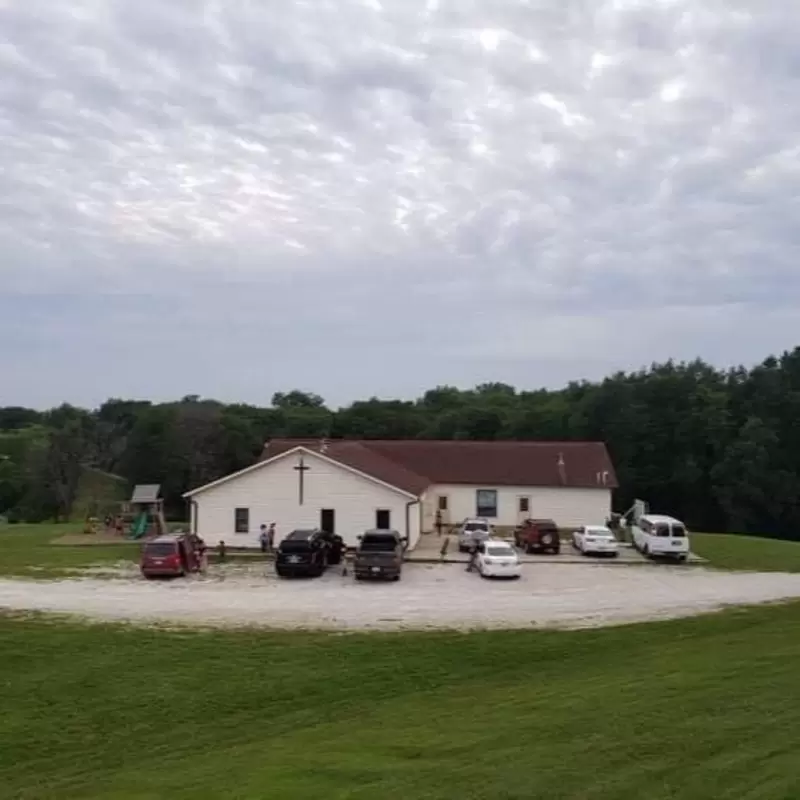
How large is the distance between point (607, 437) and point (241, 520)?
147 feet

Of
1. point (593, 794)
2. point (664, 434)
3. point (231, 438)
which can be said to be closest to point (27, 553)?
point (593, 794)

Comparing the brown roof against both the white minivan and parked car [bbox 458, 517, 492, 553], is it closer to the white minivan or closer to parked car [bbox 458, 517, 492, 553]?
parked car [bbox 458, 517, 492, 553]

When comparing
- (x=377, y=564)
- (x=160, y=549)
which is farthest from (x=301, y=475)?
(x=377, y=564)

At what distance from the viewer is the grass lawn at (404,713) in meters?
11.2

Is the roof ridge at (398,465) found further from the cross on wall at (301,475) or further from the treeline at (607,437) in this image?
the treeline at (607,437)

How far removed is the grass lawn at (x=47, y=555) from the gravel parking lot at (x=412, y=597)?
222 centimetres

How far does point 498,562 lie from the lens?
33.0 metres

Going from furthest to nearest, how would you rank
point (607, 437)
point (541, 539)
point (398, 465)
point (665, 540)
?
point (607, 437), point (398, 465), point (541, 539), point (665, 540)

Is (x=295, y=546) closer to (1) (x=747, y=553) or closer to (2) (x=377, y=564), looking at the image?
(2) (x=377, y=564)

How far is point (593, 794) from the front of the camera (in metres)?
10.2

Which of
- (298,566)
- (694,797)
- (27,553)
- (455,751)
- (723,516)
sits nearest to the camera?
(694,797)

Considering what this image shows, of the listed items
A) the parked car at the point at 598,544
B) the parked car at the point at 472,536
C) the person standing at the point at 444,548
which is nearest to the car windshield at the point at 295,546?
the person standing at the point at 444,548

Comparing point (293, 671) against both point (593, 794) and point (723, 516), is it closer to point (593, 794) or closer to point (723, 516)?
point (593, 794)

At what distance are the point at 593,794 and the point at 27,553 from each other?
112 ft
